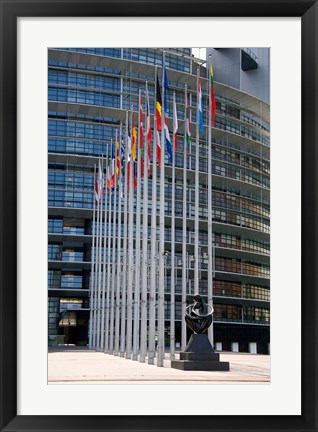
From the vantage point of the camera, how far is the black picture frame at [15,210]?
10109 millimetres

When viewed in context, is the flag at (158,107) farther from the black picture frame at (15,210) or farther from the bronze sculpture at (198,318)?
the black picture frame at (15,210)

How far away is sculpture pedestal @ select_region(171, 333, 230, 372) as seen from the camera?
27237 mm

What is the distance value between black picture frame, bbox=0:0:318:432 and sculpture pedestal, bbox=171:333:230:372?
1701 centimetres

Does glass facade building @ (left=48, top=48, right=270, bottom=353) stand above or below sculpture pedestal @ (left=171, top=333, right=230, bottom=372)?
above

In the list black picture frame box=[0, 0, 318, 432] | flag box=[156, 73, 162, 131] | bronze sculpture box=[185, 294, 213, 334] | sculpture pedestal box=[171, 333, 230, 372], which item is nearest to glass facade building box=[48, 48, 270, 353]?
flag box=[156, 73, 162, 131]

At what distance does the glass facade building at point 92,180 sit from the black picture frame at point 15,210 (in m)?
63.0

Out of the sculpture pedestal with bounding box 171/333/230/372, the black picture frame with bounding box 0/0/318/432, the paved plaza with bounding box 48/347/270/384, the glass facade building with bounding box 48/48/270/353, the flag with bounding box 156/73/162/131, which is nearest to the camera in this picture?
the black picture frame with bounding box 0/0/318/432

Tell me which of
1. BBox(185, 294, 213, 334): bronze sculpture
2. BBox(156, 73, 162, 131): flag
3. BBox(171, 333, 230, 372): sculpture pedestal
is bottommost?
BBox(171, 333, 230, 372): sculpture pedestal

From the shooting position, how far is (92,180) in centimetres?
8000

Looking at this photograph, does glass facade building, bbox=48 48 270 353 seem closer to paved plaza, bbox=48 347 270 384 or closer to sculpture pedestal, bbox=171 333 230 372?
paved plaza, bbox=48 347 270 384

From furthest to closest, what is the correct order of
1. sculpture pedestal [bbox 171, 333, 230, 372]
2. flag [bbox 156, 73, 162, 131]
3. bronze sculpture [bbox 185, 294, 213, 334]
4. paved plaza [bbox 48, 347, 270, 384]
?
flag [bbox 156, 73, 162, 131] < bronze sculpture [bbox 185, 294, 213, 334] < sculpture pedestal [bbox 171, 333, 230, 372] < paved plaza [bbox 48, 347, 270, 384]
